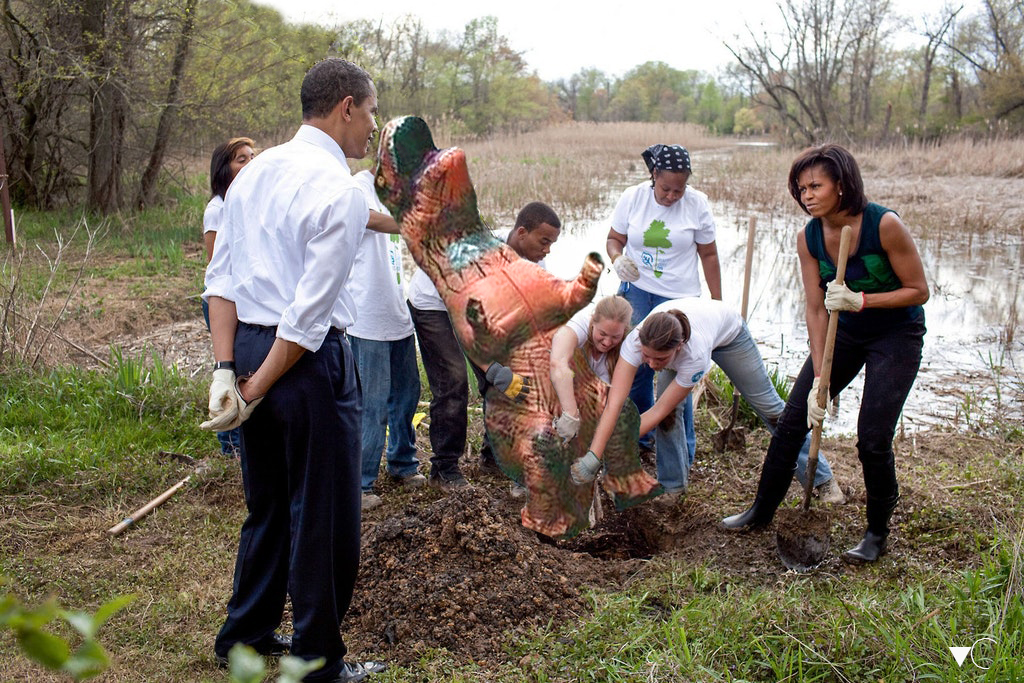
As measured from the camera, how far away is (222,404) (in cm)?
273

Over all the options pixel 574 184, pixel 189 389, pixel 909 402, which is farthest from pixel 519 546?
pixel 574 184

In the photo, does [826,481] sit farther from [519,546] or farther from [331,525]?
[331,525]

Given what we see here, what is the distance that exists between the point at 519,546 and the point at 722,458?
6.98ft

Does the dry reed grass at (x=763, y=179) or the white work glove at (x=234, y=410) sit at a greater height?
the dry reed grass at (x=763, y=179)

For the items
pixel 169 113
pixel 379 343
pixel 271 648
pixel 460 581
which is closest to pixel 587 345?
pixel 379 343

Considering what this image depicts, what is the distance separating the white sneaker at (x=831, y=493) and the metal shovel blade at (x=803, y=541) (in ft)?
1.85

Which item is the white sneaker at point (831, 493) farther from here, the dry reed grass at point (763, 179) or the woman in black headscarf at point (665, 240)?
the dry reed grass at point (763, 179)

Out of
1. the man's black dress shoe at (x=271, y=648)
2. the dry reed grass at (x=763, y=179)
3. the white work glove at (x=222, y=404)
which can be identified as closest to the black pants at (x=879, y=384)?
the man's black dress shoe at (x=271, y=648)

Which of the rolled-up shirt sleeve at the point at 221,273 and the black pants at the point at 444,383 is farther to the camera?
the black pants at the point at 444,383

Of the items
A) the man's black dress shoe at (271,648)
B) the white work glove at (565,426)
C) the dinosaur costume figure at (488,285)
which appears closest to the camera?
the man's black dress shoe at (271,648)

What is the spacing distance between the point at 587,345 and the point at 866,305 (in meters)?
1.31

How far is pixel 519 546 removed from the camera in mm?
3869

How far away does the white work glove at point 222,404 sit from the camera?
2.71 m

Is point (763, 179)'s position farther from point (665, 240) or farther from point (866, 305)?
point (866, 305)
